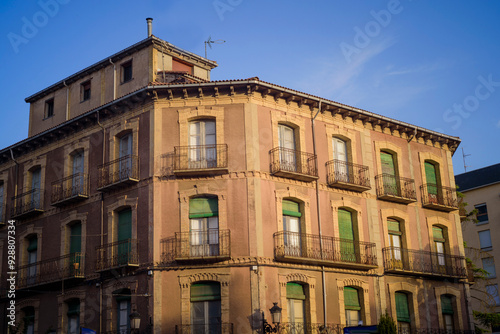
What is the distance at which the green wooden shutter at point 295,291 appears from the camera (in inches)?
984

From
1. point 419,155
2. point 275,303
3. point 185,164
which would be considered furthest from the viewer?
point 419,155

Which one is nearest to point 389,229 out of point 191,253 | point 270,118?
point 270,118

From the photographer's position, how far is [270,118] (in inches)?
1045

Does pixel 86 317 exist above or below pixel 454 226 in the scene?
below

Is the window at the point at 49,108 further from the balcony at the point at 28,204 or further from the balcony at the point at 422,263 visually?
the balcony at the point at 422,263

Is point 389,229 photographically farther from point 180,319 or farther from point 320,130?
point 180,319

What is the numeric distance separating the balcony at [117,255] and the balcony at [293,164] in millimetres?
6107

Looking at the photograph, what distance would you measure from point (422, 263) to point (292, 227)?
7.15m

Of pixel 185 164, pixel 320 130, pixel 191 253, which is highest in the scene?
pixel 320 130

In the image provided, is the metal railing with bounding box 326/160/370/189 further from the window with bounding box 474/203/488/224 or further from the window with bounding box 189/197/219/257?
the window with bounding box 474/203/488/224

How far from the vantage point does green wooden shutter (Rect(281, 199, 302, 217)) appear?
85.3ft

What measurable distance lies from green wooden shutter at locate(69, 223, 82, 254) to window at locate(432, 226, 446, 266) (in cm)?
1595

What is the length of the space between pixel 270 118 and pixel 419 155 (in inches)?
354

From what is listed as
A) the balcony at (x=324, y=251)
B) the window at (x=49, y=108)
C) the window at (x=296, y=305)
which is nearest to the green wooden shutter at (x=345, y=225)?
the balcony at (x=324, y=251)
